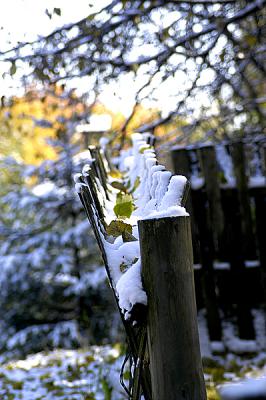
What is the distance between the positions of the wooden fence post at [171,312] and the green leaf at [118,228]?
0.41 meters

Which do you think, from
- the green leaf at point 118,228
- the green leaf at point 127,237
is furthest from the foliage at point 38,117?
the green leaf at point 127,237

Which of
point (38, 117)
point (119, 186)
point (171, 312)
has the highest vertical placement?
point (38, 117)

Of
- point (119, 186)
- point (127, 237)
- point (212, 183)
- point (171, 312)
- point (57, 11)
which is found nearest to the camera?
Result: point (171, 312)

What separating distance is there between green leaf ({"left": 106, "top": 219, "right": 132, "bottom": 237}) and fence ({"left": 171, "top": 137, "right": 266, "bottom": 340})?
9.52ft

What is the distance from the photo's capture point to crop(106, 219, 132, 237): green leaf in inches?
63.4

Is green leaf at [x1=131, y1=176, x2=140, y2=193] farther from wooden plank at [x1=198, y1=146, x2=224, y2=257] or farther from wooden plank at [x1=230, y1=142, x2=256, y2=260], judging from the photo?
wooden plank at [x1=230, y1=142, x2=256, y2=260]

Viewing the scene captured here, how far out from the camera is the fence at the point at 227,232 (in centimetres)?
457

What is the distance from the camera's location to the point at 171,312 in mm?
1147

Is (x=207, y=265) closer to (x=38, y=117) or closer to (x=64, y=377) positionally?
(x=64, y=377)

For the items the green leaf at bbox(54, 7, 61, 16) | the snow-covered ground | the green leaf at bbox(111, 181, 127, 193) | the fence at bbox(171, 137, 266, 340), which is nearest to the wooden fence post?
the snow-covered ground

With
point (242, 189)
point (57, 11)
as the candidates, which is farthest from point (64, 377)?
point (57, 11)

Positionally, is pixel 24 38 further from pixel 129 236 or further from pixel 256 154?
pixel 129 236

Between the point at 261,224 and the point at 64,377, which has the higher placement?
the point at 261,224

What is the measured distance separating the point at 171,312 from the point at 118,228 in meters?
0.53
